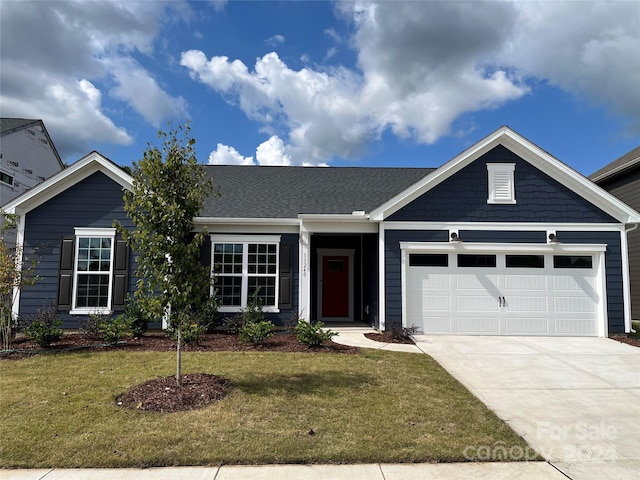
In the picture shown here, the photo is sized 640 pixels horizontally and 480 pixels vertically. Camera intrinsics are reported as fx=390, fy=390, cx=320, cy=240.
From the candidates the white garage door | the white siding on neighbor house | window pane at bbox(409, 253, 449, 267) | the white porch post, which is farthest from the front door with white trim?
the white siding on neighbor house

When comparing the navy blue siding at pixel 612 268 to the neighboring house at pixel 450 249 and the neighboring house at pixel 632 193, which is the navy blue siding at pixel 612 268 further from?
the neighboring house at pixel 632 193

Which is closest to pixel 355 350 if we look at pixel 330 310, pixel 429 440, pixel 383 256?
pixel 383 256

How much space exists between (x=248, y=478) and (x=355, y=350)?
16.5 feet

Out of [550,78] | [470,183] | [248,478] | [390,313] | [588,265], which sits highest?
[550,78]

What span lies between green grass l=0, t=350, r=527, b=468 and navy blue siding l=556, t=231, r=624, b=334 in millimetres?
6585

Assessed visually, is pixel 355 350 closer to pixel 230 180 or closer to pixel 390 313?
pixel 390 313

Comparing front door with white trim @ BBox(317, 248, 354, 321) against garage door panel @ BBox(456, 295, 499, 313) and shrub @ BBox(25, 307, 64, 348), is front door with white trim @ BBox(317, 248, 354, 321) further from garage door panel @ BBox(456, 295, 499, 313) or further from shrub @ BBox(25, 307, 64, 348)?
shrub @ BBox(25, 307, 64, 348)

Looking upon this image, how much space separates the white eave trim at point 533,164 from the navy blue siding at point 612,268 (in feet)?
2.21

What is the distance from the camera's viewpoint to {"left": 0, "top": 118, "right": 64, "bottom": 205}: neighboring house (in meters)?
15.7

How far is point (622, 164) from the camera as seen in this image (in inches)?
603

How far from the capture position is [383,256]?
10.4 m

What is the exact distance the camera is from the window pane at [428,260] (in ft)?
34.4

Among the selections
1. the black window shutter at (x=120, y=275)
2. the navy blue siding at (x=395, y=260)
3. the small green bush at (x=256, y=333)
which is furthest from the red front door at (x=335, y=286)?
the black window shutter at (x=120, y=275)

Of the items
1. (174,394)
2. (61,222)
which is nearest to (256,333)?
(174,394)
